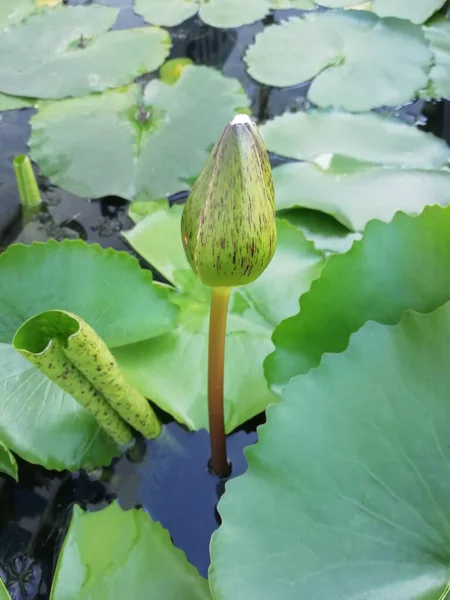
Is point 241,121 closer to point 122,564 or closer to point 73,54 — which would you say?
point 122,564

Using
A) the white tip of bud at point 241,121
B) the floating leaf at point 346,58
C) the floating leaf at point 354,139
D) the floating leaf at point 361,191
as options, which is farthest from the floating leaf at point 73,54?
the white tip of bud at point 241,121

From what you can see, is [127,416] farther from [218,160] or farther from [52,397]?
[218,160]

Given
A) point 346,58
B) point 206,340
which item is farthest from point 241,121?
point 346,58

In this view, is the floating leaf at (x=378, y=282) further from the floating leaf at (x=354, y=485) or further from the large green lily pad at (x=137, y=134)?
the large green lily pad at (x=137, y=134)

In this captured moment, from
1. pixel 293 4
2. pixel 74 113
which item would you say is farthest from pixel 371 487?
pixel 293 4

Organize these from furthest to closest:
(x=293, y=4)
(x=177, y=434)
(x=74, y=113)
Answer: (x=293, y=4)
(x=74, y=113)
(x=177, y=434)

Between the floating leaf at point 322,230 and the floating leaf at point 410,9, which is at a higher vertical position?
the floating leaf at point 410,9
